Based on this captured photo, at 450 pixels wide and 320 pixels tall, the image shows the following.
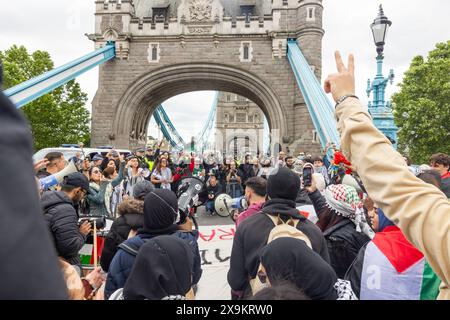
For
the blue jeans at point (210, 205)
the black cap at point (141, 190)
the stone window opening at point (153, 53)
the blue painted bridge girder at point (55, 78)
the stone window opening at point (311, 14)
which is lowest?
the blue jeans at point (210, 205)

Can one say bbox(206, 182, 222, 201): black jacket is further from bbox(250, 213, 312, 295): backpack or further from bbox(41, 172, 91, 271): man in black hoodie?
bbox(250, 213, 312, 295): backpack

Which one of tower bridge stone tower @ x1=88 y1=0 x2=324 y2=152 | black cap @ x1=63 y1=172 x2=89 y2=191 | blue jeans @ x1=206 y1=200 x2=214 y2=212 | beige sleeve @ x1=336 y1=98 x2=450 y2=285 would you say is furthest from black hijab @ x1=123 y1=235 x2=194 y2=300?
tower bridge stone tower @ x1=88 y1=0 x2=324 y2=152

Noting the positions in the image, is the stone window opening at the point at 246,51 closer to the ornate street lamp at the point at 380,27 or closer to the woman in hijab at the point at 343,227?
the ornate street lamp at the point at 380,27

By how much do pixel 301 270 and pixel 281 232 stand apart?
484mm

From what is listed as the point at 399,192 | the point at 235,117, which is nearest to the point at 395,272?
the point at 399,192

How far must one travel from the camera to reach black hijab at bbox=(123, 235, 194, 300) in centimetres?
167

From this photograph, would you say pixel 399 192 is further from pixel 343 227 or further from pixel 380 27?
pixel 380 27

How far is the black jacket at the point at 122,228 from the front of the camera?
104 inches

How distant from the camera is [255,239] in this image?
2.13 meters

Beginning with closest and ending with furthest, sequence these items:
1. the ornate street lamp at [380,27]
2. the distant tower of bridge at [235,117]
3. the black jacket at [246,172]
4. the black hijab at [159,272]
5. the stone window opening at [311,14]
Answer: the black hijab at [159,272] → the ornate street lamp at [380,27] → the black jacket at [246,172] → the stone window opening at [311,14] → the distant tower of bridge at [235,117]

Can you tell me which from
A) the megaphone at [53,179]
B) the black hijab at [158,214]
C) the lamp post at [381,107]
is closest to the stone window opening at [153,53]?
the lamp post at [381,107]

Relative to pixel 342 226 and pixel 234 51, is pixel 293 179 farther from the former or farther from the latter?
pixel 234 51

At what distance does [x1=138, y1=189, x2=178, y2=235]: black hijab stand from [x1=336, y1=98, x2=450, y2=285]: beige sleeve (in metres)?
1.44
